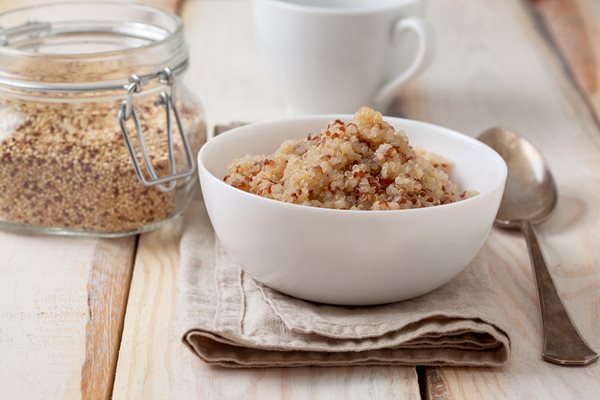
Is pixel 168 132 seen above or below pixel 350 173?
below

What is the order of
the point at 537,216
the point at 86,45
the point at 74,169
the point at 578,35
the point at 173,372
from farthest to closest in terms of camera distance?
the point at 578,35
the point at 86,45
the point at 537,216
the point at 74,169
the point at 173,372

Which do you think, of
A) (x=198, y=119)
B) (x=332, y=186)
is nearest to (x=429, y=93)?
(x=198, y=119)

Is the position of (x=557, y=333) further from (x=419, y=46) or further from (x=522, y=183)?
(x=419, y=46)

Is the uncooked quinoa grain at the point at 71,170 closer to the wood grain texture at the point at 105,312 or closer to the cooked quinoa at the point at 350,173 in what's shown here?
the wood grain texture at the point at 105,312

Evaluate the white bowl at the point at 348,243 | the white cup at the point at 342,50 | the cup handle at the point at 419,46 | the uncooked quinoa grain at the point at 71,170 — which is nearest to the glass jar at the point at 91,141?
the uncooked quinoa grain at the point at 71,170

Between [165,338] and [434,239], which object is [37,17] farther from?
[434,239]

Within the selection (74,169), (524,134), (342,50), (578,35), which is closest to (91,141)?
(74,169)

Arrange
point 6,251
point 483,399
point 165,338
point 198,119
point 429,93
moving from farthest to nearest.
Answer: point 429,93, point 198,119, point 6,251, point 165,338, point 483,399
